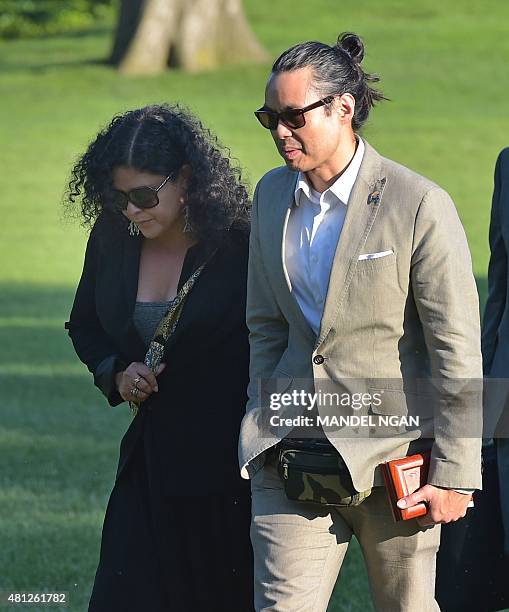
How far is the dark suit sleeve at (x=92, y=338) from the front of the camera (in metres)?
4.75

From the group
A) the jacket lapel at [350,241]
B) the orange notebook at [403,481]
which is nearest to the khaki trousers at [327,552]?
the orange notebook at [403,481]

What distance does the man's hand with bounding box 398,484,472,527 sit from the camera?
12.3 feet

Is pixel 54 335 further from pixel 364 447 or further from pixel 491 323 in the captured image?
pixel 364 447

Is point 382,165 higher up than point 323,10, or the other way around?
point 323,10

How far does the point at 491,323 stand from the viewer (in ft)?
16.0

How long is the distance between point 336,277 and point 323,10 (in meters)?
35.8

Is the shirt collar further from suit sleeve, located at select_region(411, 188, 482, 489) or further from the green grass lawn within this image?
the green grass lawn

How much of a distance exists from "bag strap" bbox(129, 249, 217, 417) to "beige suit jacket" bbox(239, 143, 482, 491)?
0.69 meters

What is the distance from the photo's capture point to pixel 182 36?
31359mm

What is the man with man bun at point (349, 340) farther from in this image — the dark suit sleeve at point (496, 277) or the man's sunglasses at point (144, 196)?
the dark suit sleeve at point (496, 277)

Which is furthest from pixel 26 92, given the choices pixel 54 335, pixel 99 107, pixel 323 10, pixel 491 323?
pixel 491 323

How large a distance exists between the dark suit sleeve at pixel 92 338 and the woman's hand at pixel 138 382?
11 centimetres

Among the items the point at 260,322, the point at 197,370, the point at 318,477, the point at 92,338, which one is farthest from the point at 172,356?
the point at 318,477

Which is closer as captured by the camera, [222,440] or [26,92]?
[222,440]
